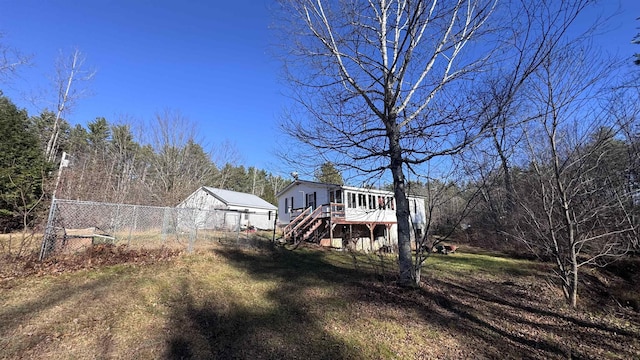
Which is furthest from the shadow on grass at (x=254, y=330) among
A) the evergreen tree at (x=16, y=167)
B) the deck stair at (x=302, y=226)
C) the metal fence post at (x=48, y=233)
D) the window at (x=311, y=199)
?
the window at (x=311, y=199)

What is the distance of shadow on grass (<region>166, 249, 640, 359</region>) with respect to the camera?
3.86m

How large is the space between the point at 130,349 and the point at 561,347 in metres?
6.09

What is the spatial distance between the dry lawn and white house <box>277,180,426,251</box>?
827cm

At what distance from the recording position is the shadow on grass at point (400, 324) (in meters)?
3.86

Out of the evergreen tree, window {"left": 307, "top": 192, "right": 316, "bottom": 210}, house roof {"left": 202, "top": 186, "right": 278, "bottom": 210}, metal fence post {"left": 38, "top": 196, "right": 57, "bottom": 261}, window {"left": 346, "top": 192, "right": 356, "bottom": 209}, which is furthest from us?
house roof {"left": 202, "top": 186, "right": 278, "bottom": 210}

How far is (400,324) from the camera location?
4.69 m

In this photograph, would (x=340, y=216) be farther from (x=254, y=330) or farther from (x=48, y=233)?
(x=254, y=330)

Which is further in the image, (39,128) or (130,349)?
(39,128)

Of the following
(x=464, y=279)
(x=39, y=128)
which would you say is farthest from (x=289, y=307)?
(x=39, y=128)

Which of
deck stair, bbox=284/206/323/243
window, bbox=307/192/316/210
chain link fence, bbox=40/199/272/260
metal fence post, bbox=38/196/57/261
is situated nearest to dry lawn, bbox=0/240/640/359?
metal fence post, bbox=38/196/57/261

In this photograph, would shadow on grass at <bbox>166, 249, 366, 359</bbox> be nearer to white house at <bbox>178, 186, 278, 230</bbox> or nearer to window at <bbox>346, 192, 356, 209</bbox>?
window at <bbox>346, 192, 356, 209</bbox>

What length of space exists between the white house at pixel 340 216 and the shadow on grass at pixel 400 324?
8.52m

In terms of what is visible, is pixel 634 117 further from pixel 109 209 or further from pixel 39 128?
pixel 39 128

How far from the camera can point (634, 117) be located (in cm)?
665
